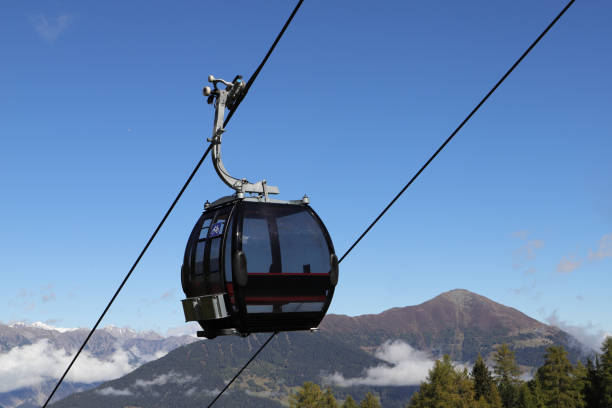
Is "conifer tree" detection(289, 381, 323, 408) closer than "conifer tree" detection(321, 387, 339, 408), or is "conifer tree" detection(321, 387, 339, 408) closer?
"conifer tree" detection(321, 387, 339, 408)

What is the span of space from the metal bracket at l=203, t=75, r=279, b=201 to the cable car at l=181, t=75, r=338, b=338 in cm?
1

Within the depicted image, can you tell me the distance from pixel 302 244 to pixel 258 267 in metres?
0.78

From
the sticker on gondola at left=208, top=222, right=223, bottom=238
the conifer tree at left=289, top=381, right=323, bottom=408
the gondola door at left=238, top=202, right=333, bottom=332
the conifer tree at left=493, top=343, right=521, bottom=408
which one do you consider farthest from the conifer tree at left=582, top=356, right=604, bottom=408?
the sticker on gondola at left=208, top=222, right=223, bottom=238

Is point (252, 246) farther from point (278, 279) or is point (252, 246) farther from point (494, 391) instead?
point (494, 391)

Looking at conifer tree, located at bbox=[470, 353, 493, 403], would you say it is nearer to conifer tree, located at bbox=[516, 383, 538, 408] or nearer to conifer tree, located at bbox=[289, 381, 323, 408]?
conifer tree, located at bbox=[516, 383, 538, 408]

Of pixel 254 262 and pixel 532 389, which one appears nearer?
pixel 254 262

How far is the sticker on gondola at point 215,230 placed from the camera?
29.5 ft

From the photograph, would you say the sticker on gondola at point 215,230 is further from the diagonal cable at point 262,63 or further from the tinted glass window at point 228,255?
the diagonal cable at point 262,63

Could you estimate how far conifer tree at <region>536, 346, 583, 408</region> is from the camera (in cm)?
8475

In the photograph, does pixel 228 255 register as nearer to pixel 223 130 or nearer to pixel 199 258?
pixel 199 258

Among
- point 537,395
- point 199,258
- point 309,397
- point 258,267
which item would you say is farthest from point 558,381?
point 258,267

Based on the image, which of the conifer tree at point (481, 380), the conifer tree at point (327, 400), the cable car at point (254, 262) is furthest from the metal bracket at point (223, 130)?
the conifer tree at point (481, 380)

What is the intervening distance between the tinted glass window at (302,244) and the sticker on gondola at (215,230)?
→ 802 mm

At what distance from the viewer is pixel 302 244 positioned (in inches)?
360
